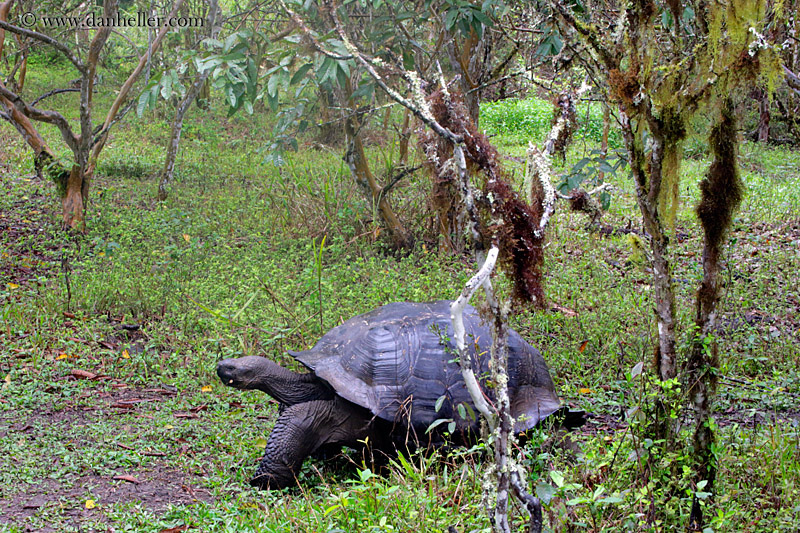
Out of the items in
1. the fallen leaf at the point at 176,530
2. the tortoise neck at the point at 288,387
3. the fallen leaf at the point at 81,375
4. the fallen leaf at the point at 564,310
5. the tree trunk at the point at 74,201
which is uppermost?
the tree trunk at the point at 74,201

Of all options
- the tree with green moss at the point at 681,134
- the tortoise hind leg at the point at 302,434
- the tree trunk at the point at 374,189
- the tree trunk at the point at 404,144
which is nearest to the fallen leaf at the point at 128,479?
the tortoise hind leg at the point at 302,434

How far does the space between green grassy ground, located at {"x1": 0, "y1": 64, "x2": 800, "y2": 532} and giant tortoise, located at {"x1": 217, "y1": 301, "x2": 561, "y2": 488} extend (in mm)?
181

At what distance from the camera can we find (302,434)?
355cm

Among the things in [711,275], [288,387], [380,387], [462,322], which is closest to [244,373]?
[288,387]

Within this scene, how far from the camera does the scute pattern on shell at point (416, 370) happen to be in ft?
11.5

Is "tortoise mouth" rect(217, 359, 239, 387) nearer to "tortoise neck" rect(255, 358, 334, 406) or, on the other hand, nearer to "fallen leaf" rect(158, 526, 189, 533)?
"tortoise neck" rect(255, 358, 334, 406)

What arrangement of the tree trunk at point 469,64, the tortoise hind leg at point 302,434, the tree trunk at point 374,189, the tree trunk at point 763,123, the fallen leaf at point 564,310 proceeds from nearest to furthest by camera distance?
the tortoise hind leg at point 302,434 → the fallen leaf at point 564,310 → the tree trunk at point 469,64 → the tree trunk at point 374,189 → the tree trunk at point 763,123

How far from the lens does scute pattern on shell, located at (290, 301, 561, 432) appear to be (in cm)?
351

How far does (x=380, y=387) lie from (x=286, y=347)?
131 cm

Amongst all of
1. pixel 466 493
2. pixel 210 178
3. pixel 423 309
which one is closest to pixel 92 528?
pixel 466 493

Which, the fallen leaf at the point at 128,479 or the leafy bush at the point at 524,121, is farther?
the leafy bush at the point at 524,121

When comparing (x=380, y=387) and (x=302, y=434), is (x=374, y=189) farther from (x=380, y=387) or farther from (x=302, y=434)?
(x=302, y=434)

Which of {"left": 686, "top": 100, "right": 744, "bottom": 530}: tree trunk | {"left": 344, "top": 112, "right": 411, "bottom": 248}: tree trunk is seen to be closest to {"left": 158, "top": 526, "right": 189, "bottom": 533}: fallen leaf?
{"left": 686, "top": 100, "right": 744, "bottom": 530}: tree trunk

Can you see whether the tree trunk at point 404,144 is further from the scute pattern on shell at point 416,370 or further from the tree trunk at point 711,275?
the tree trunk at point 711,275
